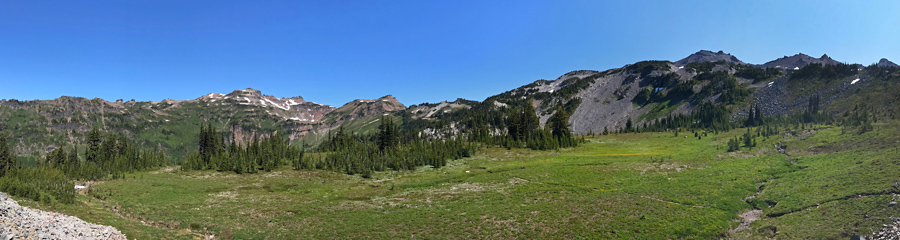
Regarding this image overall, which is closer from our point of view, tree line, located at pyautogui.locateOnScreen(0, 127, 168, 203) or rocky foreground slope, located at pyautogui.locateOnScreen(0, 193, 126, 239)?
rocky foreground slope, located at pyautogui.locateOnScreen(0, 193, 126, 239)

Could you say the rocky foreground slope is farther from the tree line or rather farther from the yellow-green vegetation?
the tree line

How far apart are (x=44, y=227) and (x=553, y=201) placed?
4421cm

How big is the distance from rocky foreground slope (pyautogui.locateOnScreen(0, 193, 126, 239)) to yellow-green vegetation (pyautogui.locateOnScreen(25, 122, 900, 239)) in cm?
215

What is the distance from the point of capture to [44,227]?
23688 millimetres

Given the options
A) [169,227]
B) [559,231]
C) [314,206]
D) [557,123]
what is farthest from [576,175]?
[557,123]

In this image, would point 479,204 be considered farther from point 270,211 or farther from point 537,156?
point 537,156

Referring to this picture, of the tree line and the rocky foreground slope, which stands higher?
the tree line

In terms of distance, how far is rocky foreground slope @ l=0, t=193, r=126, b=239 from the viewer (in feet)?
72.6

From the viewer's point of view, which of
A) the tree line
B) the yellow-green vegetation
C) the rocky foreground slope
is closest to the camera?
the rocky foreground slope

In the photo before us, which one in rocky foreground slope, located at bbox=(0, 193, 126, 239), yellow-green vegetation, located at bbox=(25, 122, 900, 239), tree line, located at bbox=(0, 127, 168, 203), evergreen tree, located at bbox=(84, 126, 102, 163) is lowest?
yellow-green vegetation, located at bbox=(25, 122, 900, 239)

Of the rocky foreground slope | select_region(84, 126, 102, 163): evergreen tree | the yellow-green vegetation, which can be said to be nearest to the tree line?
select_region(84, 126, 102, 163): evergreen tree

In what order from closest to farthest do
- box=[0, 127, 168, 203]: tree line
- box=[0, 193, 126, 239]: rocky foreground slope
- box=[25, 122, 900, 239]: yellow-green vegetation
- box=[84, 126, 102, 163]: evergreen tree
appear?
1. box=[0, 193, 126, 239]: rocky foreground slope
2. box=[25, 122, 900, 239]: yellow-green vegetation
3. box=[0, 127, 168, 203]: tree line
4. box=[84, 126, 102, 163]: evergreen tree

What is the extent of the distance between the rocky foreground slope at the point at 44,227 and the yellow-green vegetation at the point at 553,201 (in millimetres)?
2151

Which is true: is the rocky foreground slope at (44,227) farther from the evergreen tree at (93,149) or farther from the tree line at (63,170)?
the evergreen tree at (93,149)
